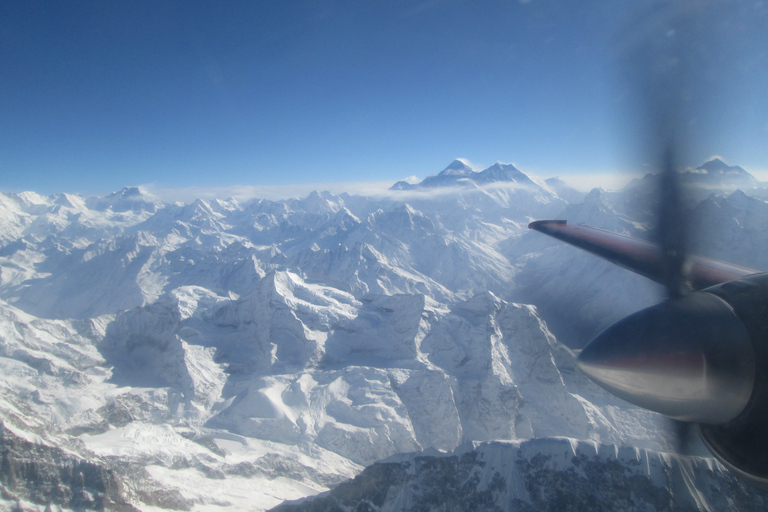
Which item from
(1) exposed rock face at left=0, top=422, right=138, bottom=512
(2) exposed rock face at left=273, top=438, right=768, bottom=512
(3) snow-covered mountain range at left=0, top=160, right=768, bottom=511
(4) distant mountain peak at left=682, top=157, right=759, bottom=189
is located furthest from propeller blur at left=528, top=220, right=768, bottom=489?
(4) distant mountain peak at left=682, top=157, right=759, bottom=189

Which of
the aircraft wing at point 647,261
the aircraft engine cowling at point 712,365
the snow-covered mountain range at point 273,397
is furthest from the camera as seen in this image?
the snow-covered mountain range at point 273,397

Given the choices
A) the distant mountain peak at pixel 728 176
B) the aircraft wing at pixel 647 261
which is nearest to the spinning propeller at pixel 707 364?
the aircraft wing at pixel 647 261

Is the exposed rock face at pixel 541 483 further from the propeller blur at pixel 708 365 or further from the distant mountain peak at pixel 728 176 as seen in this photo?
the distant mountain peak at pixel 728 176

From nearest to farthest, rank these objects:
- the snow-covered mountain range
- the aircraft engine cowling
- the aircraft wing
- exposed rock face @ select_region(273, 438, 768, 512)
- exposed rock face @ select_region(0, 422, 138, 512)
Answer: the aircraft engine cowling
the aircraft wing
exposed rock face @ select_region(273, 438, 768, 512)
exposed rock face @ select_region(0, 422, 138, 512)
the snow-covered mountain range

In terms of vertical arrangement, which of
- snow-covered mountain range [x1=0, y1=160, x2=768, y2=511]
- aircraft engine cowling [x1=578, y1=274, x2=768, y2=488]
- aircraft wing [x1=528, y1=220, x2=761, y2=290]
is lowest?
snow-covered mountain range [x1=0, y1=160, x2=768, y2=511]

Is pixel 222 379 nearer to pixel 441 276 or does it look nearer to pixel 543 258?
pixel 441 276

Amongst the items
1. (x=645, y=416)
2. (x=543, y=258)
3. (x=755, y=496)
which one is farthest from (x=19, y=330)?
(x=543, y=258)

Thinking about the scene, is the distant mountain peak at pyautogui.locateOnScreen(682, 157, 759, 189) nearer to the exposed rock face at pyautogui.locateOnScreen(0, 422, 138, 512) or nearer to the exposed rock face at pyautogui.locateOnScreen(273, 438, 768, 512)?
the exposed rock face at pyautogui.locateOnScreen(273, 438, 768, 512)

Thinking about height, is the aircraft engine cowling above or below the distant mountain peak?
below
